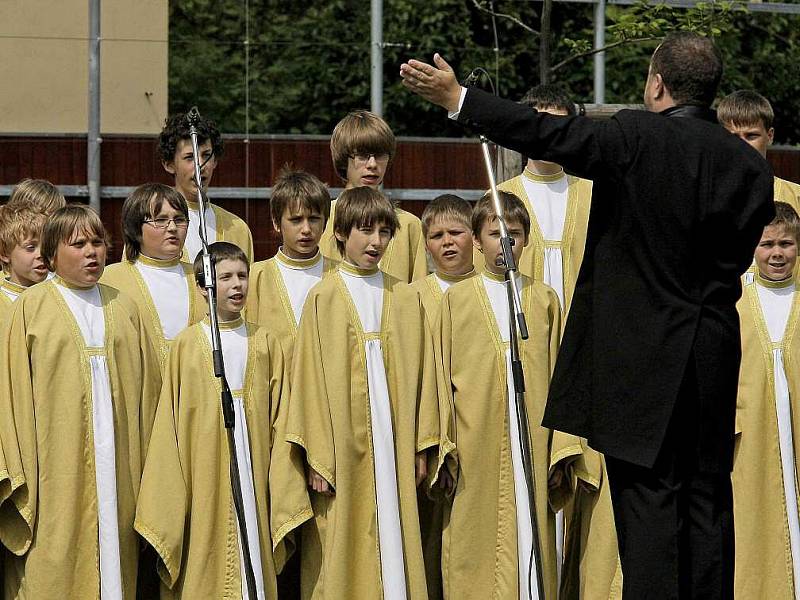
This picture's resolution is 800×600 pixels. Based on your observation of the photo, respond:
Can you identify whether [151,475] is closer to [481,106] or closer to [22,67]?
[481,106]

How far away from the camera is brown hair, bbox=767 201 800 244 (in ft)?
21.4

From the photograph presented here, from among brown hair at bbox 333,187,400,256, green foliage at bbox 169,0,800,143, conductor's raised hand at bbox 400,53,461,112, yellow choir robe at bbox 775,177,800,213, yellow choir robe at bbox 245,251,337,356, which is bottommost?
yellow choir robe at bbox 245,251,337,356

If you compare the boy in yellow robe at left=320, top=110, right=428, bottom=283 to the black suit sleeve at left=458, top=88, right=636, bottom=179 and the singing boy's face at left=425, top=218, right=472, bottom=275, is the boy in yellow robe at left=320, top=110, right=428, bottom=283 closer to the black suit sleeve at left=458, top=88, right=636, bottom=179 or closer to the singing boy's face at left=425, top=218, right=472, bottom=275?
the singing boy's face at left=425, top=218, right=472, bottom=275

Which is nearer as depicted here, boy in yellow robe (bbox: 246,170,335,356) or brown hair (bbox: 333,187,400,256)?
brown hair (bbox: 333,187,400,256)

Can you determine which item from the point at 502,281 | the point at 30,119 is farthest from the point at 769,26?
the point at 502,281

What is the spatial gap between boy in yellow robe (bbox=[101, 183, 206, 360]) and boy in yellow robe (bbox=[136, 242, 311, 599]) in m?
0.37

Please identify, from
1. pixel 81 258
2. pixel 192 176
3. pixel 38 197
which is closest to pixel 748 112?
pixel 192 176

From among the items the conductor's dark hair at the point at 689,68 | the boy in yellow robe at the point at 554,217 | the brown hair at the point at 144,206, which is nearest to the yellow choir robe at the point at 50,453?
the brown hair at the point at 144,206

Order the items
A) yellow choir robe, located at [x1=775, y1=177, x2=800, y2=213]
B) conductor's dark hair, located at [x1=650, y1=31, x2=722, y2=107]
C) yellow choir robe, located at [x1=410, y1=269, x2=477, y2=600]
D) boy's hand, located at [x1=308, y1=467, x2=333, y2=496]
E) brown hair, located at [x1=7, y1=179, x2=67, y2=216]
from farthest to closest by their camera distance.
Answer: yellow choir robe, located at [x1=775, y1=177, x2=800, y2=213] < brown hair, located at [x1=7, y1=179, x2=67, y2=216] < yellow choir robe, located at [x1=410, y1=269, x2=477, y2=600] < boy's hand, located at [x1=308, y1=467, x2=333, y2=496] < conductor's dark hair, located at [x1=650, y1=31, x2=722, y2=107]

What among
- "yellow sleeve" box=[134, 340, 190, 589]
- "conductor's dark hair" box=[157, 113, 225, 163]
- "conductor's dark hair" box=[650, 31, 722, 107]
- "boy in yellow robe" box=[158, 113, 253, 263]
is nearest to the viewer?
"conductor's dark hair" box=[650, 31, 722, 107]

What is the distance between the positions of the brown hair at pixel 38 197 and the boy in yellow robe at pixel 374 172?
128 cm

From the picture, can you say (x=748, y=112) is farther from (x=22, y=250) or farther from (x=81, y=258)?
(x=22, y=250)

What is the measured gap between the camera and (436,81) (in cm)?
454

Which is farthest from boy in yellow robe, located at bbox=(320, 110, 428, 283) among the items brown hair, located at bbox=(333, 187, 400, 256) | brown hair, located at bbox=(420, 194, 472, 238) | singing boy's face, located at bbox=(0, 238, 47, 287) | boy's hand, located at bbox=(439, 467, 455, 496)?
singing boy's face, located at bbox=(0, 238, 47, 287)
